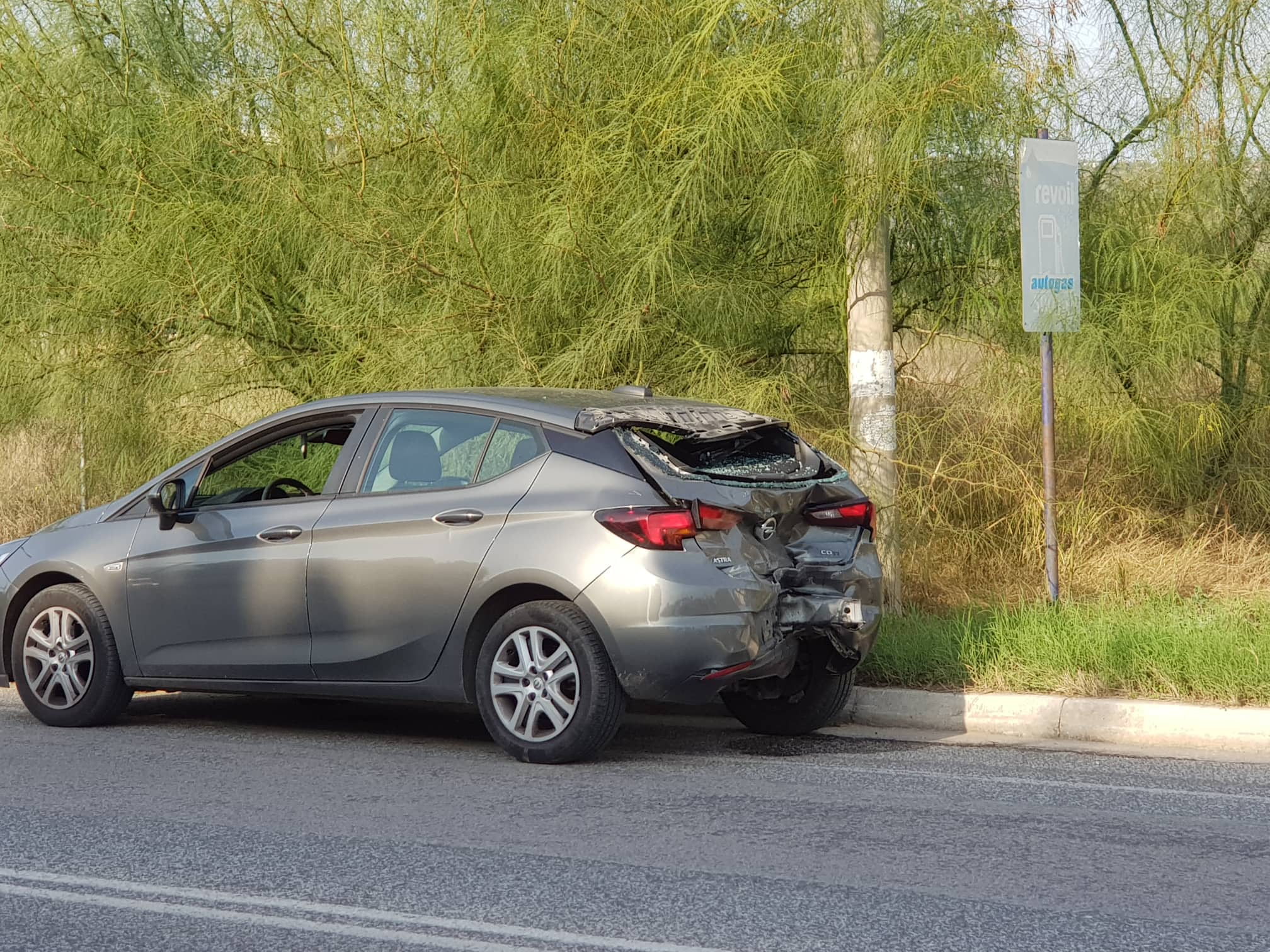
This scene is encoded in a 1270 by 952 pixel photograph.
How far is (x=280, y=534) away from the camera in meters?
7.62

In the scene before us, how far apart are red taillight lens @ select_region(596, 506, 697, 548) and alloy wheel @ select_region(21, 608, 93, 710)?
3036 mm

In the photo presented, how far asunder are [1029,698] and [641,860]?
10.4ft

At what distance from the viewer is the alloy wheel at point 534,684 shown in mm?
6938

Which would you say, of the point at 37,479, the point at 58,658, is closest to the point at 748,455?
the point at 58,658

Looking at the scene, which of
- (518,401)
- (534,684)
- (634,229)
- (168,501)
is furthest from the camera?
(634,229)

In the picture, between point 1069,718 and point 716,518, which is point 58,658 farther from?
point 1069,718

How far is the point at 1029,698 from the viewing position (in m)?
7.90

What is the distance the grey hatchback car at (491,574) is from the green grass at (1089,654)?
85 cm

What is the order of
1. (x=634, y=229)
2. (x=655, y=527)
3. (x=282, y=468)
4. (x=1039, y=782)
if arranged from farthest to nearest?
(x=282, y=468) → (x=634, y=229) → (x=655, y=527) → (x=1039, y=782)

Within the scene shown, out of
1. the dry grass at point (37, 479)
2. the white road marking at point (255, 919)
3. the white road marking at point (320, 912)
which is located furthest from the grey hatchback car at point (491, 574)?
the dry grass at point (37, 479)

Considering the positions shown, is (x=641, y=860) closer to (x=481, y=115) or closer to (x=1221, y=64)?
(x=481, y=115)

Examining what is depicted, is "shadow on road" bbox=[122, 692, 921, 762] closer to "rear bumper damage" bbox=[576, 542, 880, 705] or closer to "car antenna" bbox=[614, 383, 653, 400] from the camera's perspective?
"rear bumper damage" bbox=[576, 542, 880, 705]

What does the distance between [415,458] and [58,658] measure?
222cm

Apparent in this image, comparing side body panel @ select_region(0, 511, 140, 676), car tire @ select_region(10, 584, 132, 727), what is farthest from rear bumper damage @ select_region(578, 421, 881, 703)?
car tire @ select_region(10, 584, 132, 727)
